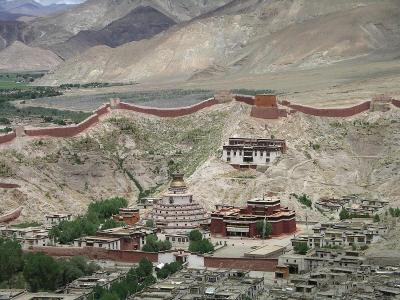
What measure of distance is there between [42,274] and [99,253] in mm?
7443

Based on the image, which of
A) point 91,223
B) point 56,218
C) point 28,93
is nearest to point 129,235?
point 91,223

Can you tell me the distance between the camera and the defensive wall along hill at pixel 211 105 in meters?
83.1

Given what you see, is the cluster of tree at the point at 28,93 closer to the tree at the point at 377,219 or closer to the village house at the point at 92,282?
the tree at the point at 377,219

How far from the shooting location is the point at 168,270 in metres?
58.0

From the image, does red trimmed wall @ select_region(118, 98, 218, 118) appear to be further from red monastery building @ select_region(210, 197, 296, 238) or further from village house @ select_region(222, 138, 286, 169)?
red monastery building @ select_region(210, 197, 296, 238)

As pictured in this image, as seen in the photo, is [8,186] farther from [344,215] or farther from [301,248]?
[301,248]

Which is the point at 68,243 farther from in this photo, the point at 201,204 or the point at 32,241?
the point at 201,204

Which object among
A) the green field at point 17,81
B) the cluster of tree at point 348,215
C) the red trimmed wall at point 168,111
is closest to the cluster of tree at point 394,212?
the cluster of tree at point 348,215

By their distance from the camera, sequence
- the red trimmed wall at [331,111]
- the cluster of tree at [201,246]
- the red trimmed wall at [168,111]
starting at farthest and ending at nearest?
the red trimmed wall at [168,111], the red trimmed wall at [331,111], the cluster of tree at [201,246]

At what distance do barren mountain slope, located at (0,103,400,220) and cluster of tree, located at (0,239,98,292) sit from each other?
14682 mm

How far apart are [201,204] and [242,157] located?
6984mm

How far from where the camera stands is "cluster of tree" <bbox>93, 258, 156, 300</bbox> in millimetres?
51669

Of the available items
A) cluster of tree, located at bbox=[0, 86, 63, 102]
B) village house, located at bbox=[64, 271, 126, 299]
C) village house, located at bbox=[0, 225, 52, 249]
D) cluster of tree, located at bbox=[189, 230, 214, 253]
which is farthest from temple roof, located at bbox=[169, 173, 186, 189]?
cluster of tree, located at bbox=[0, 86, 63, 102]

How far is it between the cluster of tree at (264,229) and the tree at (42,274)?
14.6 metres
